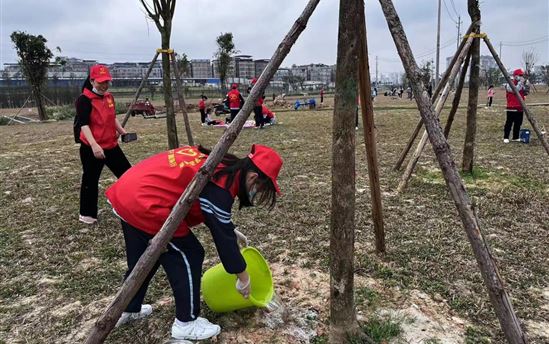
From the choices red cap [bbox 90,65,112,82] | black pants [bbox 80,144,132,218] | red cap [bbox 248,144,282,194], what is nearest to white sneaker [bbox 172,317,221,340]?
red cap [bbox 248,144,282,194]

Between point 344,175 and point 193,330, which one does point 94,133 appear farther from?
point 344,175

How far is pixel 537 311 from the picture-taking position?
2.76 meters

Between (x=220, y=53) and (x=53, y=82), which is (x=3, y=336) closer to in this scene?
(x=220, y=53)

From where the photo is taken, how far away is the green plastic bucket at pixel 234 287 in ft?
8.65

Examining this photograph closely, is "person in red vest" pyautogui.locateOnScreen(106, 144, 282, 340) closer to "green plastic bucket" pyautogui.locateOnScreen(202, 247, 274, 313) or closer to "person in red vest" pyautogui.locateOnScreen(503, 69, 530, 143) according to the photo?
"green plastic bucket" pyautogui.locateOnScreen(202, 247, 274, 313)

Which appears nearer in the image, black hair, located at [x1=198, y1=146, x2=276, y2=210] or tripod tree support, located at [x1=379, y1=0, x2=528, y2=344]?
tripod tree support, located at [x1=379, y1=0, x2=528, y2=344]

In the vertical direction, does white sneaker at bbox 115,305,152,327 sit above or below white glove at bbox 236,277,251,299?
below

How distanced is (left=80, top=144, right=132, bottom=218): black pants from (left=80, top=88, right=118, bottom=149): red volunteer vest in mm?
100

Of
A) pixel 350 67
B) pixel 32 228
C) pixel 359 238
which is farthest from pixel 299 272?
pixel 32 228

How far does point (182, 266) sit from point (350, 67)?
54.7 inches

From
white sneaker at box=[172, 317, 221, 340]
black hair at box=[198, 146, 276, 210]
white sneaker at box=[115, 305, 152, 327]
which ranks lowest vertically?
white sneaker at box=[115, 305, 152, 327]

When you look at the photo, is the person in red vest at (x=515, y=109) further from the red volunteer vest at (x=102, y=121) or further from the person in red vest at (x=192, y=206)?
the person in red vest at (x=192, y=206)

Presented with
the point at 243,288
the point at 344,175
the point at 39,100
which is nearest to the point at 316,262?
the point at 243,288

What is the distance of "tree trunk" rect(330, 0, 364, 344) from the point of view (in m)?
2.17
